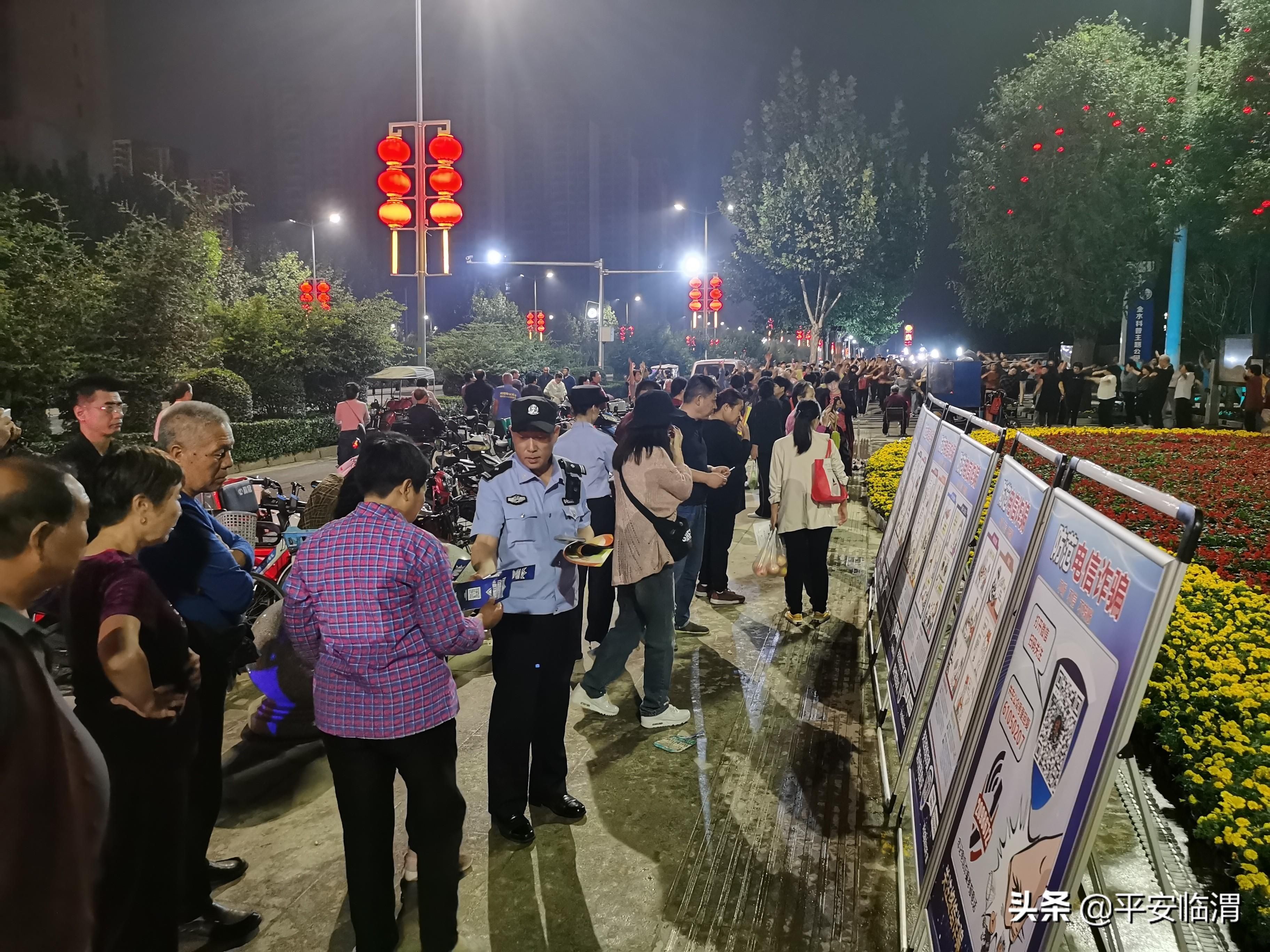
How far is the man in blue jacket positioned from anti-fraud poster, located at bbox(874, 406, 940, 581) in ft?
13.6

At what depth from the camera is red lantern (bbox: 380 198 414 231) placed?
12.6m

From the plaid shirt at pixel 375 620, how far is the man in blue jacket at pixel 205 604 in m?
0.50

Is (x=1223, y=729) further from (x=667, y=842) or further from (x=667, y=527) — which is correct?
(x=667, y=527)

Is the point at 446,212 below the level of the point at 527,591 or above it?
above

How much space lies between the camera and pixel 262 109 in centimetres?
7706

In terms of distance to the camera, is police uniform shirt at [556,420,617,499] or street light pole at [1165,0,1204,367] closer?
police uniform shirt at [556,420,617,499]

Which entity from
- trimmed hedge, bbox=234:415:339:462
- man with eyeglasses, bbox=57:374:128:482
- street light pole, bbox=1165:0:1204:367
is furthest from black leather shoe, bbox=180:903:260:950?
street light pole, bbox=1165:0:1204:367

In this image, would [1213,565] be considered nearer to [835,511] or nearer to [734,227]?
[835,511]

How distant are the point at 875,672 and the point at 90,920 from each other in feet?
Result: 15.5

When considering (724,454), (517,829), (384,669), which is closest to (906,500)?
(724,454)

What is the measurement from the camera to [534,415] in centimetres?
378

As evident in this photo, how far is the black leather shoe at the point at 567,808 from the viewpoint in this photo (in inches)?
162

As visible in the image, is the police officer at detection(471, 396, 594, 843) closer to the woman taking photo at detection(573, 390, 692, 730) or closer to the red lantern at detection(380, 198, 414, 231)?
the woman taking photo at detection(573, 390, 692, 730)

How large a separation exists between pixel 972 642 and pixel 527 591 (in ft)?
5.96
